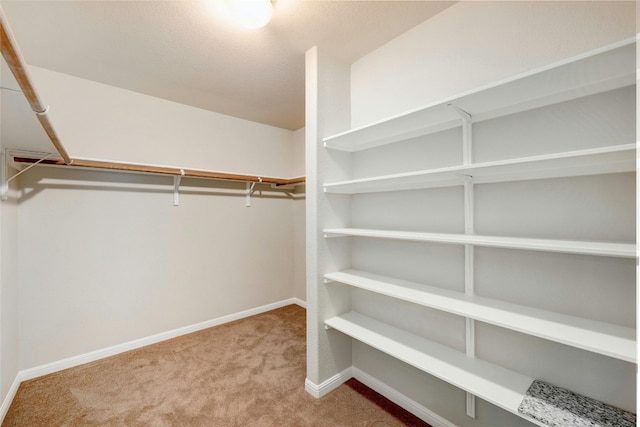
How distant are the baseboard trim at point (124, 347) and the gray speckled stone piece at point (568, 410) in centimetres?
276

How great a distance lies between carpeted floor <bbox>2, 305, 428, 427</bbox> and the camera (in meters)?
1.63

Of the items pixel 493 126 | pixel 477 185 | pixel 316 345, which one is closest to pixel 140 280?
pixel 316 345

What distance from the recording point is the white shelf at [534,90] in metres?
0.91

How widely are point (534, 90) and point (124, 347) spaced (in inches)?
136

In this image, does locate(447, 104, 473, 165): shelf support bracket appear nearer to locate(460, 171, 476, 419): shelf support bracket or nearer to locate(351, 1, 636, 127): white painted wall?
locate(460, 171, 476, 419): shelf support bracket

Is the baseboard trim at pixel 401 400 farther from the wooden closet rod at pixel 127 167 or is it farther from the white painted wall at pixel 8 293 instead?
the white painted wall at pixel 8 293

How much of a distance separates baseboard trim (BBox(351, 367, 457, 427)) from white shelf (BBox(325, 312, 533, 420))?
1.39ft

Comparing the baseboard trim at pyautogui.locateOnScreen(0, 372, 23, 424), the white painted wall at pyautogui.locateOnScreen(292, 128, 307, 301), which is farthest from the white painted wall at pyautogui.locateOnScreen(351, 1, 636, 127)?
the baseboard trim at pyautogui.locateOnScreen(0, 372, 23, 424)

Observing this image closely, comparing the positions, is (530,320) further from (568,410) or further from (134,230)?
(134,230)

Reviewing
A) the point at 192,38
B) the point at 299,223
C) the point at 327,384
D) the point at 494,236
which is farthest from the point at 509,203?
the point at 299,223

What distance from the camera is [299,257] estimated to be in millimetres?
3602

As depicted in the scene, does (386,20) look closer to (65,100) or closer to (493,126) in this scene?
(493,126)

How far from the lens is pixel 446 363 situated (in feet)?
4.54

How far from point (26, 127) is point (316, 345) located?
199cm
